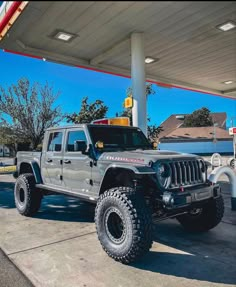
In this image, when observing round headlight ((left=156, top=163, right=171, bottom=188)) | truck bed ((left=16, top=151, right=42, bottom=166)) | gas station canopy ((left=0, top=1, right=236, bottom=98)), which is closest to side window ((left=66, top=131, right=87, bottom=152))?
truck bed ((left=16, top=151, right=42, bottom=166))

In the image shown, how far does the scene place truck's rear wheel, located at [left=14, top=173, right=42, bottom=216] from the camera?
569cm

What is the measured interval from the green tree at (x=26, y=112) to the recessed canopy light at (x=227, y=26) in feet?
42.6

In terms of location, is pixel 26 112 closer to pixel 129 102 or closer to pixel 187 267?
pixel 129 102

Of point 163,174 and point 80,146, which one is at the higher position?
point 80,146

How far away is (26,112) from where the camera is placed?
1730cm

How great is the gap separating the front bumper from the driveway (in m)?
0.74

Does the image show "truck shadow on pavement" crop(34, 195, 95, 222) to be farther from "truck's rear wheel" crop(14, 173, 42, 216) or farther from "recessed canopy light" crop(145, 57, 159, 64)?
"recessed canopy light" crop(145, 57, 159, 64)

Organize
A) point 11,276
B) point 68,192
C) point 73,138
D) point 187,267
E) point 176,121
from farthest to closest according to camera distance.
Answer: point 176,121 < point 73,138 < point 68,192 < point 187,267 < point 11,276

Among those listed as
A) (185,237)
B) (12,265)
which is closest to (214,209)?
(185,237)

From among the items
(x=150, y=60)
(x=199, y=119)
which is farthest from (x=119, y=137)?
(x=199, y=119)

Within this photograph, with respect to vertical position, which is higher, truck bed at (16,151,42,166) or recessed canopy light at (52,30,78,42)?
recessed canopy light at (52,30,78,42)

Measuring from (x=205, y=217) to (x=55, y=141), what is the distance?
328 centimetres

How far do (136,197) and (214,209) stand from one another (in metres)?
1.64

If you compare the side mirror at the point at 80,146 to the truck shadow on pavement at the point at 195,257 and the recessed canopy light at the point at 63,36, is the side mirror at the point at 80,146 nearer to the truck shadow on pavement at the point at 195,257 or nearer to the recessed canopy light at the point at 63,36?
the truck shadow on pavement at the point at 195,257
